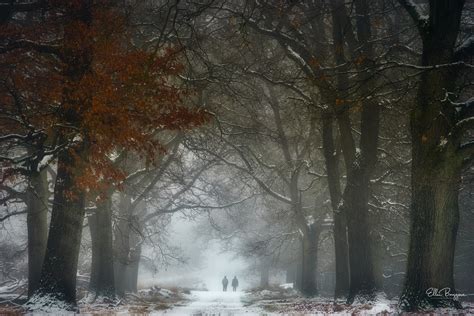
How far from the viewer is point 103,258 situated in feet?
54.4

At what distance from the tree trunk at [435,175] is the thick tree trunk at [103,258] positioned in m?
11.4

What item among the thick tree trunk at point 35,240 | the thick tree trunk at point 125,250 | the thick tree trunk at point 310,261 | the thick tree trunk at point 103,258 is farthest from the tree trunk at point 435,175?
the thick tree trunk at point 125,250

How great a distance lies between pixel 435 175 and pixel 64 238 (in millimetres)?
8675

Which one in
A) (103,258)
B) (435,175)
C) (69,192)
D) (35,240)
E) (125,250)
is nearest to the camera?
(435,175)

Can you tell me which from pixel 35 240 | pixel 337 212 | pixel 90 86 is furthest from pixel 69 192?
pixel 337 212

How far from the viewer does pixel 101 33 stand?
10211 millimetres

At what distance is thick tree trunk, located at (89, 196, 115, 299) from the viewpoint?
16.2 meters

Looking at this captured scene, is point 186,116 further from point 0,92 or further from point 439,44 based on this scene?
point 439,44

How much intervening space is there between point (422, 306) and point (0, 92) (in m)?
10.3

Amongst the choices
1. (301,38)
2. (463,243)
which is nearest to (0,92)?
(301,38)

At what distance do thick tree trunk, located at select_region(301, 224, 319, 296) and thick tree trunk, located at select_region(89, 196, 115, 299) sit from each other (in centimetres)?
925

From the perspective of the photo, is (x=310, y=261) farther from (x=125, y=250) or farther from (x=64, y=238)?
(x=64, y=238)

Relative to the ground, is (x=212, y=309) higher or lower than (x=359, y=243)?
lower

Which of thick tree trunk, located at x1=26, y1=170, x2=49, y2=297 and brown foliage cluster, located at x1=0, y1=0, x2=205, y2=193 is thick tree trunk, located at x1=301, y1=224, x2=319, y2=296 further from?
brown foliage cluster, located at x1=0, y1=0, x2=205, y2=193
